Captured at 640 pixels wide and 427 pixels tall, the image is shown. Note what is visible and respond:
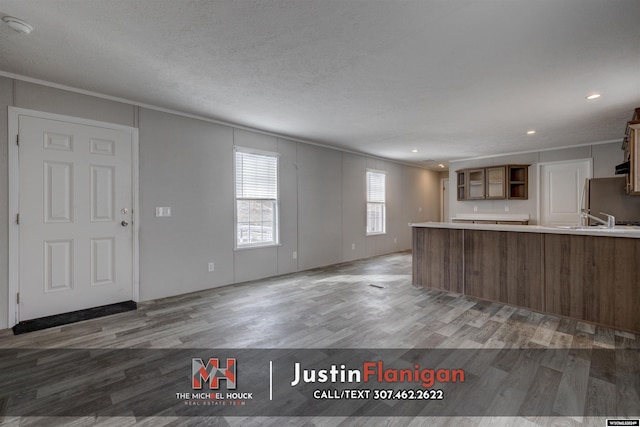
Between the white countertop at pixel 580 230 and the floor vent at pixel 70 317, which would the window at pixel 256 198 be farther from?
the white countertop at pixel 580 230

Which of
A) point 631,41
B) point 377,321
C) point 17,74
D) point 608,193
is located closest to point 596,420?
point 377,321

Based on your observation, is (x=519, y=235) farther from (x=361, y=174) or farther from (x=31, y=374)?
(x=31, y=374)

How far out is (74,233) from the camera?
128 inches

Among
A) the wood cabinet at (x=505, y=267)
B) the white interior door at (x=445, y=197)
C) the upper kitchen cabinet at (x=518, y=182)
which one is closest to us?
the wood cabinet at (x=505, y=267)

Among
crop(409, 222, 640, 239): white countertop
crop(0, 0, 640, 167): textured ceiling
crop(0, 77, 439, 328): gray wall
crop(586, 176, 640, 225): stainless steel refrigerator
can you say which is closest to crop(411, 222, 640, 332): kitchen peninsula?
crop(409, 222, 640, 239): white countertop

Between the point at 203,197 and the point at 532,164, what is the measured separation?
22.9 feet

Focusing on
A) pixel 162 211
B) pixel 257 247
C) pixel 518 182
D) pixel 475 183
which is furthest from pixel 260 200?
pixel 518 182

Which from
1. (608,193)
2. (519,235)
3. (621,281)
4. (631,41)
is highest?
(631,41)

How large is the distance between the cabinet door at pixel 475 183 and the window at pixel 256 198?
16.7 ft

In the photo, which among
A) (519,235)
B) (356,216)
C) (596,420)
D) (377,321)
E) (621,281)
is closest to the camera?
(596,420)

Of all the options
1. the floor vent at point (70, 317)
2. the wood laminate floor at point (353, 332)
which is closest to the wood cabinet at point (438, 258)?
the wood laminate floor at point (353, 332)

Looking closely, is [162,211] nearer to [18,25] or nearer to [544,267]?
[18,25]

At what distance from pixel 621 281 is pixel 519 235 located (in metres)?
0.96

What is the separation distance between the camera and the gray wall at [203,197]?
3.28 metres
